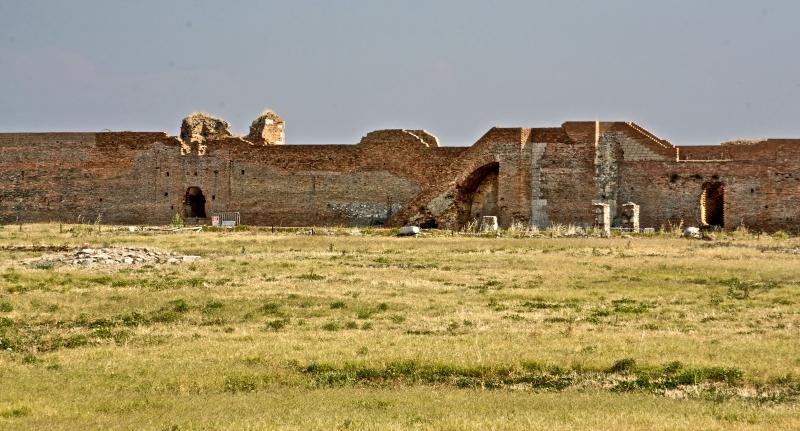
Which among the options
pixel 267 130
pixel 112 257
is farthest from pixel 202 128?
pixel 112 257

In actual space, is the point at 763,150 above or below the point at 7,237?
above

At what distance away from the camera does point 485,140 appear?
38719 mm

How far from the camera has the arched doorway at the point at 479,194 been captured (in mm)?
38906

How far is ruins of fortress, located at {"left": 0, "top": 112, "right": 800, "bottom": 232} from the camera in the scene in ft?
120

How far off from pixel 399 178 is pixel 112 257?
649 inches

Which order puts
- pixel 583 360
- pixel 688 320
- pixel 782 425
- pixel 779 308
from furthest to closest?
pixel 779 308 < pixel 688 320 < pixel 583 360 < pixel 782 425

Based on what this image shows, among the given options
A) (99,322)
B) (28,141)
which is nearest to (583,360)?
(99,322)

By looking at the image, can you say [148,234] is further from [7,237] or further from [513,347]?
[513,347]

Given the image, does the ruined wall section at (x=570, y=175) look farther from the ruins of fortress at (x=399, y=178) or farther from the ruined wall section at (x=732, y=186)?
the ruined wall section at (x=732, y=186)

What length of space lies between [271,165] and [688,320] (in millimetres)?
27081

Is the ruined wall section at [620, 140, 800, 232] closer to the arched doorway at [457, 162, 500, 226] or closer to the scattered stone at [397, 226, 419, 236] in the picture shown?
the arched doorway at [457, 162, 500, 226]

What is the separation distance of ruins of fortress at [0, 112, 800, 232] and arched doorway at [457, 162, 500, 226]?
0.16 ft

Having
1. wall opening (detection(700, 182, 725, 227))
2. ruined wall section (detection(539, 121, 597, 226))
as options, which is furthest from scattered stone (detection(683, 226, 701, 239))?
wall opening (detection(700, 182, 725, 227))

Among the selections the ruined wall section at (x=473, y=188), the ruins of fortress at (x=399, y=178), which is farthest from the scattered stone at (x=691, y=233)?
the ruined wall section at (x=473, y=188)
